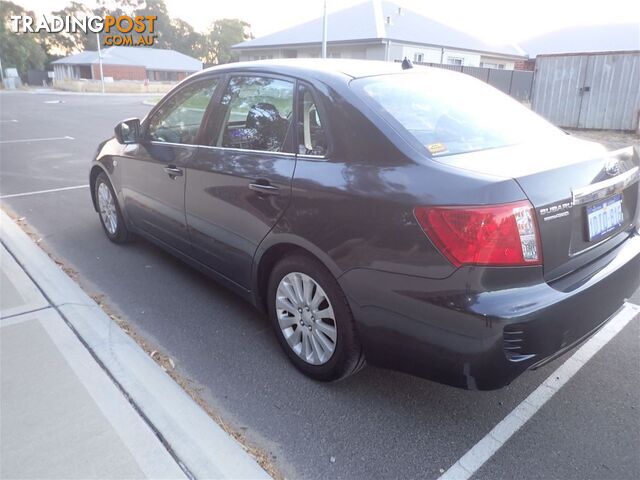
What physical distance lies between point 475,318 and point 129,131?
3.45 m

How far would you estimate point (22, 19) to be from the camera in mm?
60406

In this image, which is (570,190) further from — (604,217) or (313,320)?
(313,320)

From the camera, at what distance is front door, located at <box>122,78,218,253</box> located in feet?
12.2

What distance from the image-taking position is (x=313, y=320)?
2.82m

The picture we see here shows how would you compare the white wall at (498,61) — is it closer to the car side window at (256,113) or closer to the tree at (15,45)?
the car side window at (256,113)

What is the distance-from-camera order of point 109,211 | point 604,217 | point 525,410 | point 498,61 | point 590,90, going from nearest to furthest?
point 604,217, point 525,410, point 109,211, point 590,90, point 498,61

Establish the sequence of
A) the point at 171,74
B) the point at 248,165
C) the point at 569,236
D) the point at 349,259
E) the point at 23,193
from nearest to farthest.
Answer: the point at 569,236 → the point at 349,259 → the point at 248,165 → the point at 23,193 → the point at 171,74

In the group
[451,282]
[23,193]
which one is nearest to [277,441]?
[451,282]

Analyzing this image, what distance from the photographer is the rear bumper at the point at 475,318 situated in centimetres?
212

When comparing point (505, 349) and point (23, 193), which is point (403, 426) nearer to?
point (505, 349)

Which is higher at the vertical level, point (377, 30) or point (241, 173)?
point (377, 30)

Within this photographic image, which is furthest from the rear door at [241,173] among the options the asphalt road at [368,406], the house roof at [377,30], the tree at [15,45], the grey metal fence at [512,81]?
the tree at [15,45]

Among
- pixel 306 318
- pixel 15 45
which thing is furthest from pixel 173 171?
pixel 15 45

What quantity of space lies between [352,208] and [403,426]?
3.68 ft
